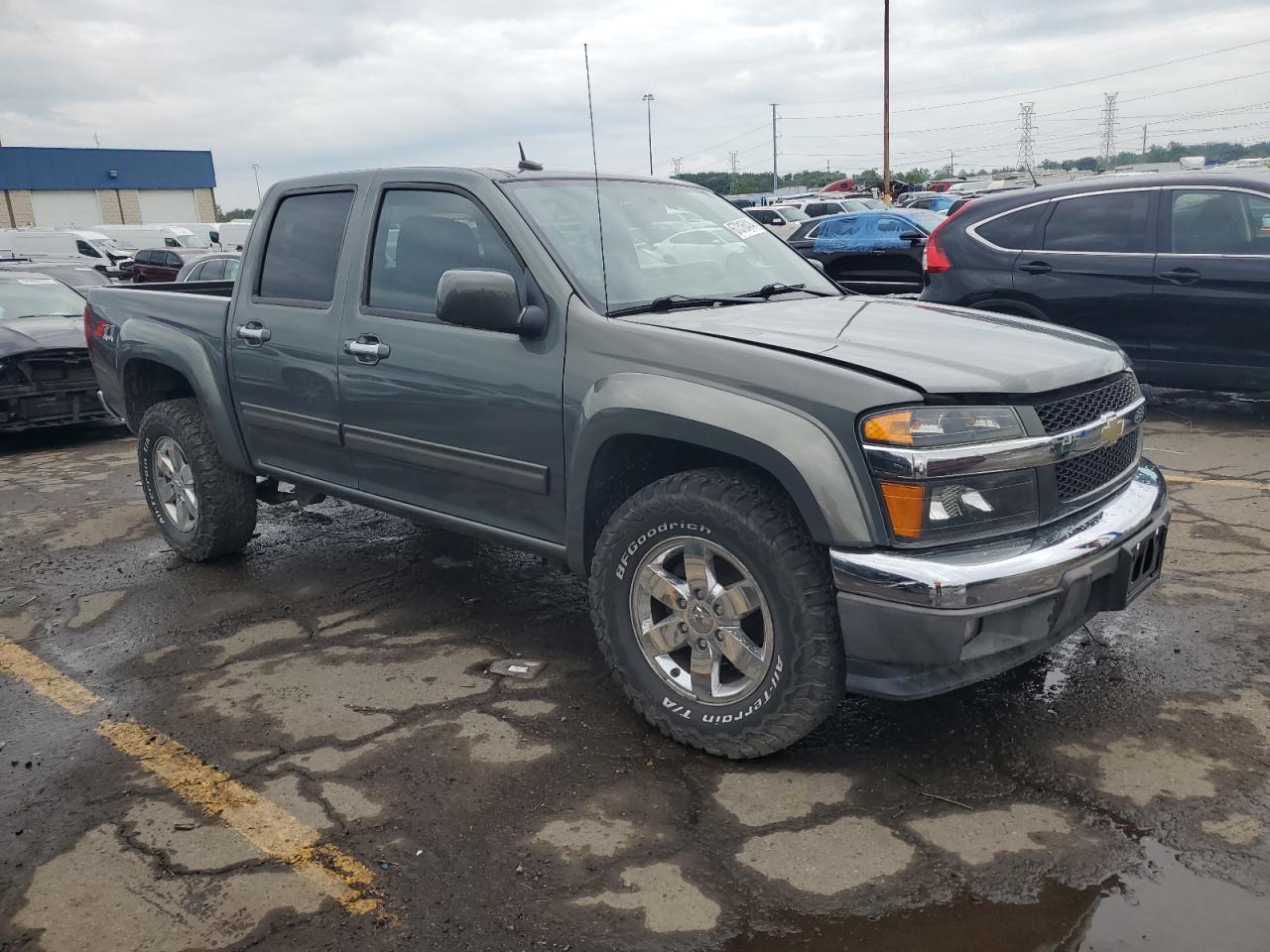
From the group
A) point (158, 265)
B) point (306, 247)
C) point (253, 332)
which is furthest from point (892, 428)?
point (158, 265)

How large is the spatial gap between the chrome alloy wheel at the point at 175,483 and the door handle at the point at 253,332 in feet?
2.89

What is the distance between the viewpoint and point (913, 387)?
2846 mm

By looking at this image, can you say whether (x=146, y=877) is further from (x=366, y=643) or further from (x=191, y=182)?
(x=191, y=182)

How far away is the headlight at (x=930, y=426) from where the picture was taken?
2.80m

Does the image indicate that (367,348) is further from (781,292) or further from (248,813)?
(248,813)

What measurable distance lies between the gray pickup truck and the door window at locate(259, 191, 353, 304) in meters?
0.01

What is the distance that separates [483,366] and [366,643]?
1334mm

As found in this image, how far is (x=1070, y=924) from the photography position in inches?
96.8

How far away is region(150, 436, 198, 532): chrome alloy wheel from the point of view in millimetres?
5371

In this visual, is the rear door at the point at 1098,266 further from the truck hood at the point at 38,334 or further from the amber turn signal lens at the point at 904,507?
the truck hood at the point at 38,334

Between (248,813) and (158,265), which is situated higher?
(158,265)

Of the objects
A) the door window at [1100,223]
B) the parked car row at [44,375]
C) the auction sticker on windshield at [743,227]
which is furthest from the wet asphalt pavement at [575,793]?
the parked car row at [44,375]

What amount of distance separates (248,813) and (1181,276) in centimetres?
677

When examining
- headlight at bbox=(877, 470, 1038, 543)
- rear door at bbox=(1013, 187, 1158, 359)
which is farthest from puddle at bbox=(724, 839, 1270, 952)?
rear door at bbox=(1013, 187, 1158, 359)
